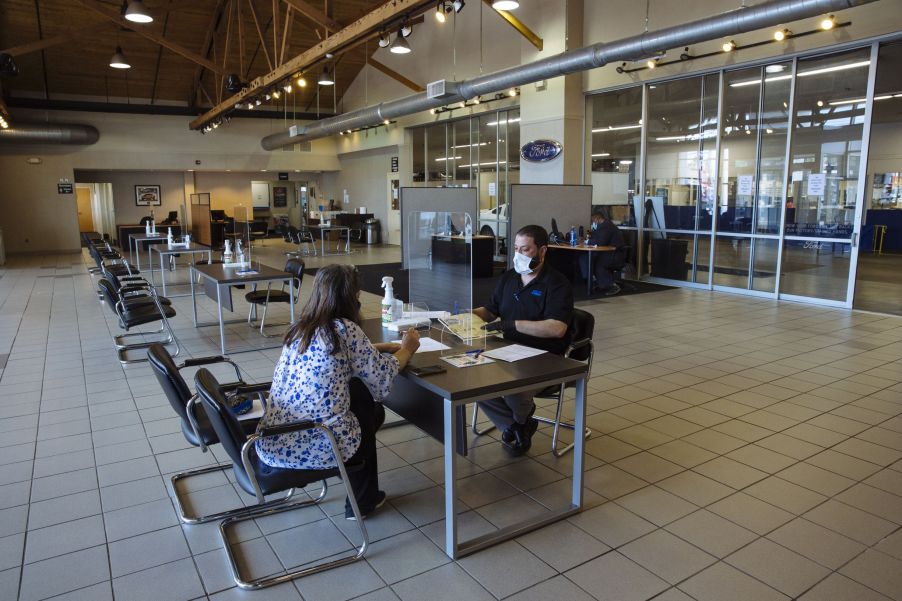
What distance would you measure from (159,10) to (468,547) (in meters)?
13.8

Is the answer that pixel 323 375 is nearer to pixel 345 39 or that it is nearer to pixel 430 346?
pixel 430 346

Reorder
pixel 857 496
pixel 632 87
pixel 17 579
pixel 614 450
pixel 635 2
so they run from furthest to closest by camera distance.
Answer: pixel 632 87 → pixel 635 2 → pixel 614 450 → pixel 857 496 → pixel 17 579

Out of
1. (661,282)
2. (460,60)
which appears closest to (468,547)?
(661,282)

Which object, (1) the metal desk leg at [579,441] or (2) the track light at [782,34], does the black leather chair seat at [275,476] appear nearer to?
(1) the metal desk leg at [579,441]

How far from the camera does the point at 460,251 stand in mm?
7551

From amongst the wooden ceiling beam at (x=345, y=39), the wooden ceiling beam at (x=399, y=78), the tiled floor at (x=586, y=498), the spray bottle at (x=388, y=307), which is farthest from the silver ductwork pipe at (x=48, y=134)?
the spray bottle at (x=388, y=307)

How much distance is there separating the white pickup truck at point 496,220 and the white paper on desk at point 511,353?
10.0 meters

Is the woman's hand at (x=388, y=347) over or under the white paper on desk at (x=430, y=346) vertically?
over

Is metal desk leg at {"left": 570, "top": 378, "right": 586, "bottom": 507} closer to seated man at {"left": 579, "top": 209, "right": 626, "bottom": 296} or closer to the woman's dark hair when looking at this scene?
the woman's dark hair

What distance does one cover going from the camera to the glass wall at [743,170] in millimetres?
7645

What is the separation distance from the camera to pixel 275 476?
7.57ft

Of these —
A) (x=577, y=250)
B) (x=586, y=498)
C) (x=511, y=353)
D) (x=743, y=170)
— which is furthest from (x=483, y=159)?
(x=586, y=498)

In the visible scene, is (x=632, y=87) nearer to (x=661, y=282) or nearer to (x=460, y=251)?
(x=661, y=282)

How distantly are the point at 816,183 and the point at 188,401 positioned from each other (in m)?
8.05
